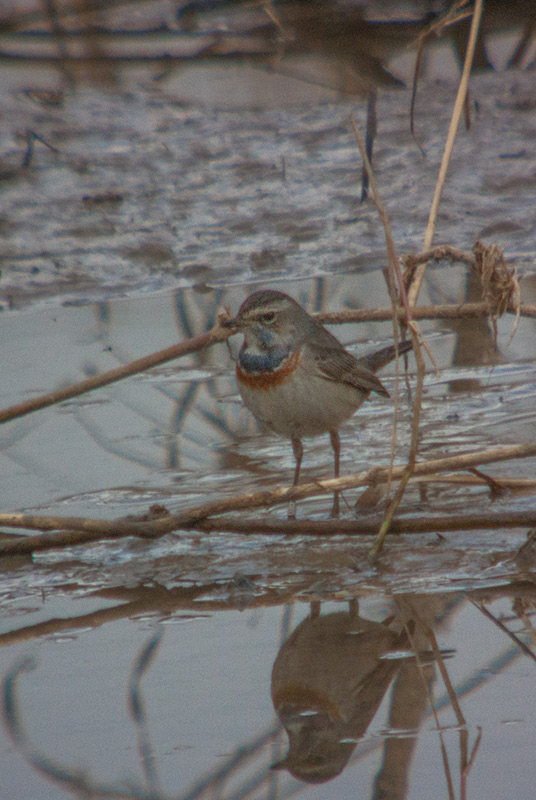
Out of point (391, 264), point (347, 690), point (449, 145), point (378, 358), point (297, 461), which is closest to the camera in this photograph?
point (347, 690)

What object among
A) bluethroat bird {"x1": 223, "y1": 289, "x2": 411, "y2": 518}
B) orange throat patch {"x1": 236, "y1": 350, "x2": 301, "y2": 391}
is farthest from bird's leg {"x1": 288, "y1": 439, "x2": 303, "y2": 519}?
orange throat patch {"x1": 236, "y1": 350, "x2": 301, "y2": 391}

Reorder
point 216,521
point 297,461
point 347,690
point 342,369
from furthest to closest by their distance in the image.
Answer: point 342,369 < point 297,461 < point 216,521 < point 347,690

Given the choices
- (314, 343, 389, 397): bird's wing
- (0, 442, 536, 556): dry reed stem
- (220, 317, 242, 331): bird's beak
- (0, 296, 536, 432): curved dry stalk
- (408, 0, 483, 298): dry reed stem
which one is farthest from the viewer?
(314, 343, 389, 397): bird's wing

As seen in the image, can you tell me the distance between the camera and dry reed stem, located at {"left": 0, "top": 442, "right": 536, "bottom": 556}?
3873mm

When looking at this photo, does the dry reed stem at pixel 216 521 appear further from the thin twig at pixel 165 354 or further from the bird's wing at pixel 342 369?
the bird's wing at pixel 342 369

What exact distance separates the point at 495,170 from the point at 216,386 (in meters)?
4.45

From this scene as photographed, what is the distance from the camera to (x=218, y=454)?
524 cm

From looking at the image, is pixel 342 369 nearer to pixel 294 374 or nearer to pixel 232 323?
pixel 294 374

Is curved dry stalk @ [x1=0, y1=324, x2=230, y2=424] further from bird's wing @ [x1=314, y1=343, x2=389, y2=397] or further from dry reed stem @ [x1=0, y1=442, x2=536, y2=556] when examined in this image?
dry reed stem @ [x1=0, y1=442, x2=536, y2=556]

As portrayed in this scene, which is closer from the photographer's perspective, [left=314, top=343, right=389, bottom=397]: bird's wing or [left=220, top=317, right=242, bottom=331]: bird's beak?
[left=220, top=317, right=242, bottom=331]: bird's beak

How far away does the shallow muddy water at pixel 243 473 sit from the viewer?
9.16ft

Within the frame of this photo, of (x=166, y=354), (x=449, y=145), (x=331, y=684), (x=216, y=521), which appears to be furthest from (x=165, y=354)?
(x=331, y=684)

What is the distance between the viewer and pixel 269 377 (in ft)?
15.6

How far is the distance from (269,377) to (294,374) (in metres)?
0.12
